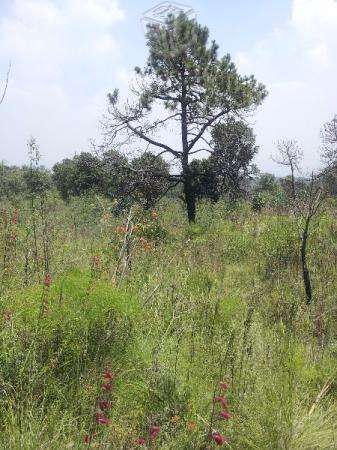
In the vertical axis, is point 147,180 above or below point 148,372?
above

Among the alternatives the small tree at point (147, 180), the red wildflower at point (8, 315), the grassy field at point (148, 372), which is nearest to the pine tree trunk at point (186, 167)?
the small tree at point (147, 180)

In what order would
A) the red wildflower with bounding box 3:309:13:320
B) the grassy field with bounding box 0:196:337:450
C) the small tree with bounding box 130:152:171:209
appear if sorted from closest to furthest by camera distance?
the grassy field with bounding box 0:196:337:450 < the red wildflower with bounding box 3:309:13:320 < the small tree with bounding box 130:152:171:209

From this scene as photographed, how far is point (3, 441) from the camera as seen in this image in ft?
7.84

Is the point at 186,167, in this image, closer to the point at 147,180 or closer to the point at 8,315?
the point at 147,180

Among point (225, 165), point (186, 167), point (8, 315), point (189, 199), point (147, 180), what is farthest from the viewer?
point (225, 165)

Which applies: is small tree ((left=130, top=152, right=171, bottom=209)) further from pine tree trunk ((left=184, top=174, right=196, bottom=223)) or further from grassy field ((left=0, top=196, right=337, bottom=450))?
grassy field ((left=0, top=196, right=337, bottom=450))

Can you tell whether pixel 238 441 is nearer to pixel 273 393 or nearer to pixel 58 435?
pixel 273 393

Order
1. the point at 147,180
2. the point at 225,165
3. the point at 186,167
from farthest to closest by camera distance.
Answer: the point at 225,165 → the point at 186,167 → the point at 147,180

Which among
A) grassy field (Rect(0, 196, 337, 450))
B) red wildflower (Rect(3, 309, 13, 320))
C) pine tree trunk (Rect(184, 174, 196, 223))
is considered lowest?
grassy field (Rect(0, 196, 337, 450))

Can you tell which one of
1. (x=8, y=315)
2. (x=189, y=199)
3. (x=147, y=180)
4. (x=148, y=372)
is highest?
(x=147, y=180)

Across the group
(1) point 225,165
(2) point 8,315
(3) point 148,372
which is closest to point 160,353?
(3) point 148,372

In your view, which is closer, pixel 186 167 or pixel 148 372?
pixel 148 372

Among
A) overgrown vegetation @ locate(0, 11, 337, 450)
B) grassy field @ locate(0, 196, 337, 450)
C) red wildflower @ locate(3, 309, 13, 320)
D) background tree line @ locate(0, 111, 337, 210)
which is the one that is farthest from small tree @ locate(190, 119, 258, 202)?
red wildflower @ locate(3, 309, 13, 320)

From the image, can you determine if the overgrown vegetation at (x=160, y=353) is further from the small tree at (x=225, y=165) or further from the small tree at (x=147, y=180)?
the small tree at (x=225, y=165)
